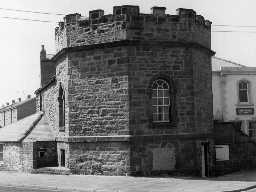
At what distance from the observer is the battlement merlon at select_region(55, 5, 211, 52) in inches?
725

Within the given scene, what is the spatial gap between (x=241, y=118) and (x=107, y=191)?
16767 mm

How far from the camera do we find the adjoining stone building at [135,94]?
1833cm

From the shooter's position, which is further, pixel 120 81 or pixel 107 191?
pixel 120 81

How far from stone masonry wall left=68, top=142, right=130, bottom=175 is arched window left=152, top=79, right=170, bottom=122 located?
1.98 metres

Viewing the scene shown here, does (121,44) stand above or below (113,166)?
above

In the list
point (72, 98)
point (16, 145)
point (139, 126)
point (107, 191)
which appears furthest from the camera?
point (16, 145)

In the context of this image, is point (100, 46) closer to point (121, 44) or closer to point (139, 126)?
point (121, 44)

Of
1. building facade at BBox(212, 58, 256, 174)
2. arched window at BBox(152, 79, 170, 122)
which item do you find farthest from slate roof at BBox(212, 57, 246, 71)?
arched window at BBox(152, 79, 170, 122)

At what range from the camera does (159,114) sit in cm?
1895

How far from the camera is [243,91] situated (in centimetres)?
2925

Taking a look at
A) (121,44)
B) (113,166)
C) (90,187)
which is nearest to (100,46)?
(121,44)

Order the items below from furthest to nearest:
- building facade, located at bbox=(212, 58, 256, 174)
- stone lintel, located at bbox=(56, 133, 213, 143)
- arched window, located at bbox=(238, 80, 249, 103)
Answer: arched window, located at bbox=(238, 80, 249, 103)
building facade, located at bbox=(212, 58, 256, 174)
stone lintel, located at bbox=(56, 133, 213, 143)

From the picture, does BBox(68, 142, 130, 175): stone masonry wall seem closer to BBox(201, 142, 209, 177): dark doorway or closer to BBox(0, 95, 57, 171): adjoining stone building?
BBox(0, 95, 57, 171): adjoining stone building

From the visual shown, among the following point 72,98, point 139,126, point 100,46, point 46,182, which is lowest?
point 46,182
